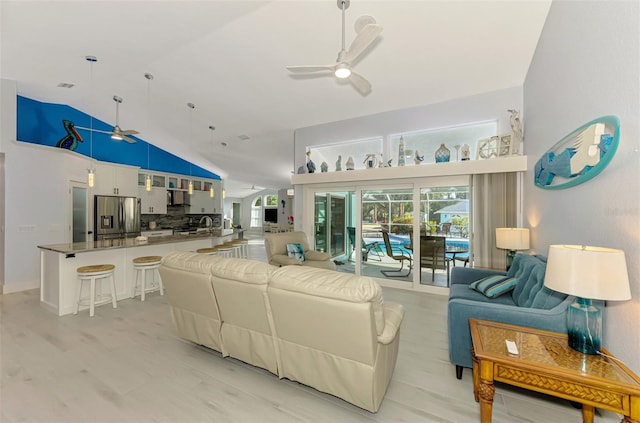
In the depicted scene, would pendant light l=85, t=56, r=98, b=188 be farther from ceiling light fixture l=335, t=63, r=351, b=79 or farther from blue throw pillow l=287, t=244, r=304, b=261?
ceiling light fixture l=335, t=63, r=351, b=79

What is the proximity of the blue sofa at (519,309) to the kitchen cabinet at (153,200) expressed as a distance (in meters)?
8.06

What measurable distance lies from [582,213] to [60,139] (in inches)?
346

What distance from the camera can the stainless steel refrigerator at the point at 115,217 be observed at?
237 inches

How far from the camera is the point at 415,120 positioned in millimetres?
4766

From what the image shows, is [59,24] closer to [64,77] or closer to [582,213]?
[64,77]

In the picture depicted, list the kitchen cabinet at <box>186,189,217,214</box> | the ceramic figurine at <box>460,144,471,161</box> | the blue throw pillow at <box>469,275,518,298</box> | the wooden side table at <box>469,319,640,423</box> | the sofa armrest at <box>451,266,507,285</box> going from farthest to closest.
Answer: the kitchen cabinet at <box>186,189,217,214</box> → the ceramic figurine at <box>460,144,471,161</box> → the sofa armrest at <box>451,266,507,285</box> → the blue throw pillow at <box>469,275,518,298</box> → the wooden side table at <box>469,319,640,423</box>

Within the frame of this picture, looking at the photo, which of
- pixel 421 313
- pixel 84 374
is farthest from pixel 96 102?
pixel 421 313

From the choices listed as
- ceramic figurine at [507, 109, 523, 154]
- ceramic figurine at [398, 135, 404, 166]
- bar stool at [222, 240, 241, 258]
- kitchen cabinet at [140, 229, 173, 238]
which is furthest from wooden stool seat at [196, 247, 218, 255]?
ceramic figurine at [507, 109, 523, 154]

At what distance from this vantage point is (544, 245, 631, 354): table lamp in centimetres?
135

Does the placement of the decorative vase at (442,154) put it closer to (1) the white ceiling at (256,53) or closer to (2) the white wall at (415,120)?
(2) the white wall at (415,120)

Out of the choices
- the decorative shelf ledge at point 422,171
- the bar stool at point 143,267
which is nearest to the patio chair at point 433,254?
the decorative shelf ledge at point 422,171

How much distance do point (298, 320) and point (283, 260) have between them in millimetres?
2909

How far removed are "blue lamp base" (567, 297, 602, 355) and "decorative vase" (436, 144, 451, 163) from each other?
3.17 metres

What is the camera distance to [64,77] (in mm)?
4645
